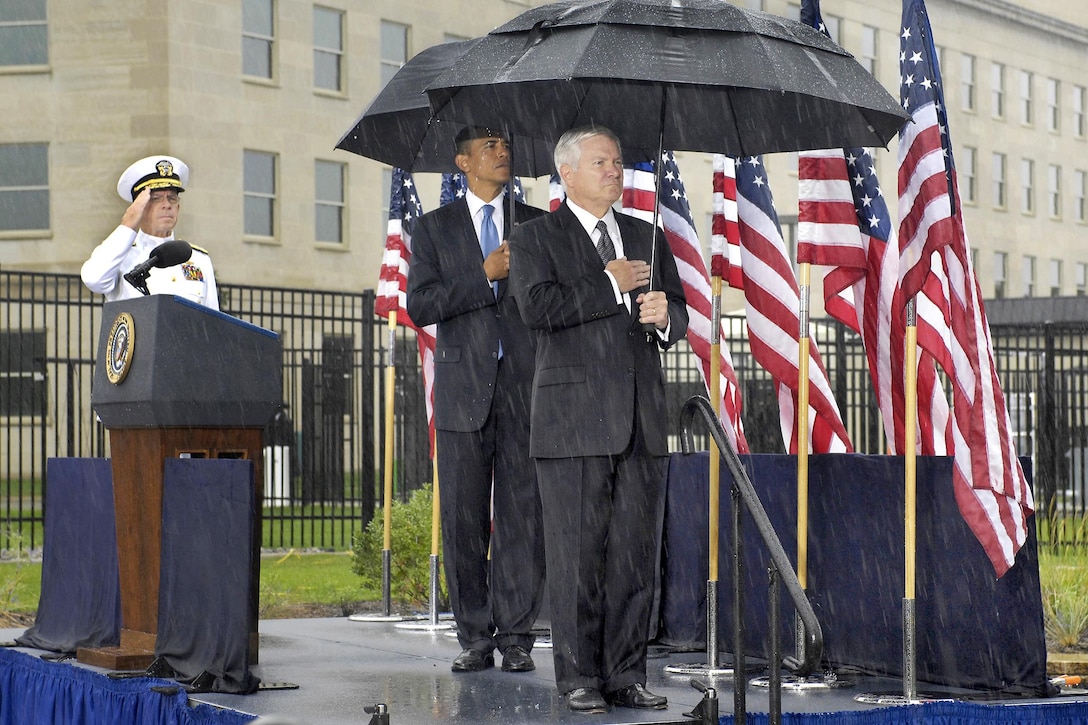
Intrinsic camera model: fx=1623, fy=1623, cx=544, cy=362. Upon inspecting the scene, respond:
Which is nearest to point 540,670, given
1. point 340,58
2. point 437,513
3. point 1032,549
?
point 1032,549

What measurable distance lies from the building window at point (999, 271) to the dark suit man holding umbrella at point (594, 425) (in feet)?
166

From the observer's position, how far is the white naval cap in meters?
7.33

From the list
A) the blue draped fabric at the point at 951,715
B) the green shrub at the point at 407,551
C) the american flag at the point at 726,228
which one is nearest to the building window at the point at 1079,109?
the green shrub at the point at 407,551

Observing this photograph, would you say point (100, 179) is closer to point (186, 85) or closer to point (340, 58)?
point (186, 85)

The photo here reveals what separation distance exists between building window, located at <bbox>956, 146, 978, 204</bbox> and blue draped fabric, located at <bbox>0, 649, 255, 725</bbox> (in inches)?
1911

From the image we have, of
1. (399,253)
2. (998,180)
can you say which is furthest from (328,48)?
(998,180)

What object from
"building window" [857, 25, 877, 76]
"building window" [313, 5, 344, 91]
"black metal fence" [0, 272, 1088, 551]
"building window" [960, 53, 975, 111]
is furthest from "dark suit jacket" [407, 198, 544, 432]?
"building window" [960, 53, 975, 111]

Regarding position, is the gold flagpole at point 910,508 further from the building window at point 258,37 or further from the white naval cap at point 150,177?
the building window at point 258,37

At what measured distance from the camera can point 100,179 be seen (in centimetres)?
3316

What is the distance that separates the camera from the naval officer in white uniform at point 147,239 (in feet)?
23.8

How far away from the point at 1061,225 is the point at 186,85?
35.5 meters

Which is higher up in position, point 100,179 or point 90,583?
point 100,179

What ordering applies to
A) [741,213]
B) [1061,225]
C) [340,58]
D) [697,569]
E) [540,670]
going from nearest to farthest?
1. [540,670]
2. [741,213]
3. [697,569]
4. [340,58]
5. [1061,225]

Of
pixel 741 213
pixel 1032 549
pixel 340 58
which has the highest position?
pixel 340 58
